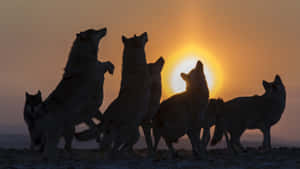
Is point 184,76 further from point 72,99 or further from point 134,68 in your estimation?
point 72,99

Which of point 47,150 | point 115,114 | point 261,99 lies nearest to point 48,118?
point 47,150

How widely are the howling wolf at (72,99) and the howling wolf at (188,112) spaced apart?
1.98 meters

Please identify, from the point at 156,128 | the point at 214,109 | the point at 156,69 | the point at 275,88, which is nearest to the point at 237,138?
the point at 214,109

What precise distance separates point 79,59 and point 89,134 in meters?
2.34

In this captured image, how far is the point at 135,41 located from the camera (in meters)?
13.5

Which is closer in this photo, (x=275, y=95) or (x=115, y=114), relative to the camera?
(x=115, y=114)

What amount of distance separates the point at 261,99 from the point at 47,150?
7821mm

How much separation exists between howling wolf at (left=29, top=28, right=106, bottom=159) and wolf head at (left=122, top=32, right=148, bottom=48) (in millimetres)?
902

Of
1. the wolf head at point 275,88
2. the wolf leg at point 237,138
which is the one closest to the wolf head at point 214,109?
the wolf leg at point 237,138

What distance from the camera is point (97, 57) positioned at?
1334 cm

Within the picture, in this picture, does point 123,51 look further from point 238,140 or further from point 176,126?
point 238,140

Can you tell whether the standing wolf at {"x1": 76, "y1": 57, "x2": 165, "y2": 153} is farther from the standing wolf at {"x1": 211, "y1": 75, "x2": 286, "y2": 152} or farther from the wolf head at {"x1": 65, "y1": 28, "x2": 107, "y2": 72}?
the standing wolf at {"x1": 211, "y1": 75, "x2": 286, "y2": 152}

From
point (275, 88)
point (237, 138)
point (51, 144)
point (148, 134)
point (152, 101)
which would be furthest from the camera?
point (275, 88)

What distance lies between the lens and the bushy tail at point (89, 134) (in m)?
13.8
